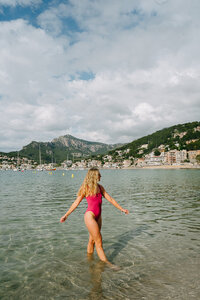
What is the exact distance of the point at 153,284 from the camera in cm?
543

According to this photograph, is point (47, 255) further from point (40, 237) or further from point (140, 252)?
point (140, 252)

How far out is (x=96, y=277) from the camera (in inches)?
229

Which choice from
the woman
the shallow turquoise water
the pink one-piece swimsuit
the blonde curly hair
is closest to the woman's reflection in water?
the shallow turquoise water

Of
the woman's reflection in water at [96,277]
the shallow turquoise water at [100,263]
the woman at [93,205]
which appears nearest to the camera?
the woman's reflection in water at [96,277]

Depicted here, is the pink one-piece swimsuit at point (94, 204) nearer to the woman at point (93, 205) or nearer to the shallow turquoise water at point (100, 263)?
the woman at point (93, 205)

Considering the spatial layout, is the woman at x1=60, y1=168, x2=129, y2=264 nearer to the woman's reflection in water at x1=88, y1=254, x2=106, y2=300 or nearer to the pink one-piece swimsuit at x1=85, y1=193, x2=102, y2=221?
A: the pink one-piece swimsuit at x1=85, y1=193, x2=102, y2=221

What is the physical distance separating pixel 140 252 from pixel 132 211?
7.58 m

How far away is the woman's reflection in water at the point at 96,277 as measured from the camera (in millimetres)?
5020

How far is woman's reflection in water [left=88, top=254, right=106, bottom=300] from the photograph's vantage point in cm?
502

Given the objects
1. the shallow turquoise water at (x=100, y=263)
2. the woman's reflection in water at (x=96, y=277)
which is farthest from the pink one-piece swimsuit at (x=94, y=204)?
the shallow turquoise water at (x=100, y=263)

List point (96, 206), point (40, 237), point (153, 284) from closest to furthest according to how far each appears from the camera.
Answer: point (153, 284) → point (96, 206) → point (40, 237)

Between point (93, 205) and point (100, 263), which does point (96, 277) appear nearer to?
point (100, 263)

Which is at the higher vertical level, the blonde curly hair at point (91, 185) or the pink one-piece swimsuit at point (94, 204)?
the blonde curly hair at point (91, 185)

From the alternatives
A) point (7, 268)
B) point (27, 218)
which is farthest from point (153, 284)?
point (27, 218)
